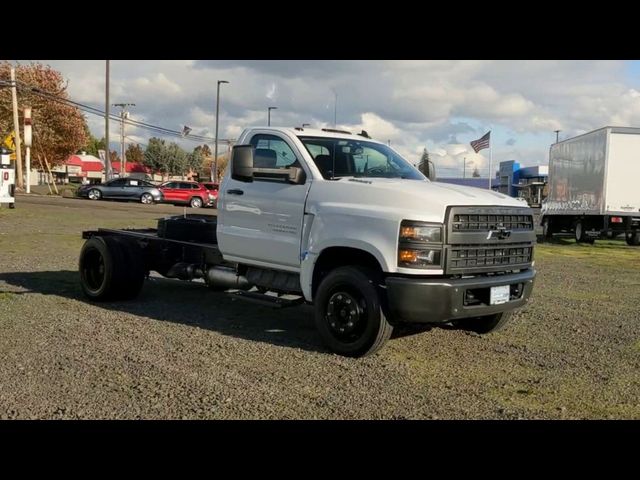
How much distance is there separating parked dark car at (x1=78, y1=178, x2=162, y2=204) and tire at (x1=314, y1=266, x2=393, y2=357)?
108 ft

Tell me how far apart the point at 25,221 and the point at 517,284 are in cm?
1786

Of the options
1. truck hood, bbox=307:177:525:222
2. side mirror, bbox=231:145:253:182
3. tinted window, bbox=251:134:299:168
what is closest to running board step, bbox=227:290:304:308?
truck hood, bbox=307:177:525:222

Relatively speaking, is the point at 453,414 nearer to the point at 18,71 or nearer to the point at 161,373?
the point at 161,373

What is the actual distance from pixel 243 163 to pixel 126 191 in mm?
33123

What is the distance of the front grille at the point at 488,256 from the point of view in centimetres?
552

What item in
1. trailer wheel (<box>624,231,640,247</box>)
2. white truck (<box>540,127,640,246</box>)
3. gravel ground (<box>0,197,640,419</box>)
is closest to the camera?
gravel ground (<box>0,197,640,419</box>)

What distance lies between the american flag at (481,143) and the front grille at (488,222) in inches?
979

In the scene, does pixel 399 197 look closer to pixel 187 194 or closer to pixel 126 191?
pixel 187 194

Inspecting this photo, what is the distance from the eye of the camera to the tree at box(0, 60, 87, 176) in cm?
4694

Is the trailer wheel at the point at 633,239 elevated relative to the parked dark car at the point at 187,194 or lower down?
lower down

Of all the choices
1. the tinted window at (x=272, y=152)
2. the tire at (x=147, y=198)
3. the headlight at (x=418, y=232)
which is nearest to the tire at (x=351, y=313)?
the headlight at (x=418, y=232)

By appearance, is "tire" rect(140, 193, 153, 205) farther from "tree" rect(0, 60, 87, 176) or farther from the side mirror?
the side mirror

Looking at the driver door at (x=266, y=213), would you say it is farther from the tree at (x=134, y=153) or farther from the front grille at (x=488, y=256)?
the tree at (x=134, y=153)
